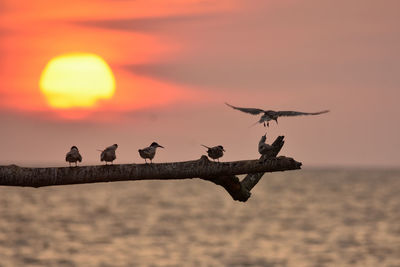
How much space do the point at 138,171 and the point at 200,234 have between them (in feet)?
222

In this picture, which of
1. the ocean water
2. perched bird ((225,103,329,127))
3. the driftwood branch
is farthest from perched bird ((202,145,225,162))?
the ocean water

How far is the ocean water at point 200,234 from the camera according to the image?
6150 centimetres

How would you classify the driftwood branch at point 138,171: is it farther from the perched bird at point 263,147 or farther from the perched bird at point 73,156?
the perched bird at point 73,156

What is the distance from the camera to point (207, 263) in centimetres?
5919

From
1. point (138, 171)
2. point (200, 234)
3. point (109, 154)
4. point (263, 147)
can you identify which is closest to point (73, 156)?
point (109, 154)

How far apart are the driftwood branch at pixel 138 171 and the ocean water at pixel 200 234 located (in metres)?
43.2

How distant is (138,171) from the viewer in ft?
45.5

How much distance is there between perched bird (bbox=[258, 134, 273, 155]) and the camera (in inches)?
647

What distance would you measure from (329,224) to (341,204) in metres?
39.1

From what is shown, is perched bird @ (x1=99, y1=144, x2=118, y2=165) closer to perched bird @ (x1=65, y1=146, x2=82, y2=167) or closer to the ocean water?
perched bird @ (x1=65, y1=146, x2=82, y2=167)

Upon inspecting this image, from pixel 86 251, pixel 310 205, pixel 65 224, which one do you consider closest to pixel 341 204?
pixel 310 205

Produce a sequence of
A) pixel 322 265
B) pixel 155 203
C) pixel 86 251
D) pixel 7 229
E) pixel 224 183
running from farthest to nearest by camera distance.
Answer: pixel 155 203 < pixel 7 229 < pixel 86 251 < pixel 322 265 < pixel 224 183

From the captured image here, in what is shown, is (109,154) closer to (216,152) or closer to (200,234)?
(216,152)

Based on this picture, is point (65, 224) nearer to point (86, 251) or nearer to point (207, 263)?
point (86, 251)
